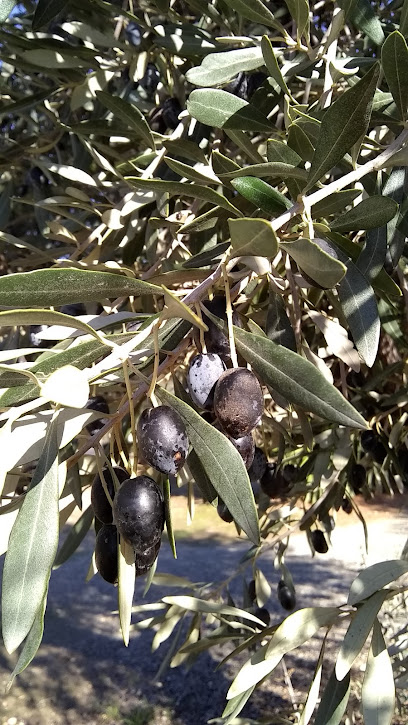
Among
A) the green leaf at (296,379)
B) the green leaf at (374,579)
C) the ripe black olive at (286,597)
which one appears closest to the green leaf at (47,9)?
the green leaf at (296,379)

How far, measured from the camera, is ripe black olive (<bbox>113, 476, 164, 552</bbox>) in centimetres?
60

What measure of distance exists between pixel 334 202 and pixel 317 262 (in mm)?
209

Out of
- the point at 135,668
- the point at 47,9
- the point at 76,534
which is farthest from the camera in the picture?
the point at 135,668

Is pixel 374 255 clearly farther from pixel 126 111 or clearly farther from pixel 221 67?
pixel 126 111

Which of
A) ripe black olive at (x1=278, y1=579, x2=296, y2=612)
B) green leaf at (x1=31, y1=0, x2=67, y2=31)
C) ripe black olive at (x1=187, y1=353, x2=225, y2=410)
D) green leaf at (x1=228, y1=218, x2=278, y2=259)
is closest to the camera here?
green leaf at (x1=228, y1=218, x2=278, y2=259)

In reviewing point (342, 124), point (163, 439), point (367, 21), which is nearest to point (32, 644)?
point (163, 439)

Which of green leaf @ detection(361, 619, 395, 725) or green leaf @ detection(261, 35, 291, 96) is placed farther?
green leaf @ detection(361, 619, 395, 725)

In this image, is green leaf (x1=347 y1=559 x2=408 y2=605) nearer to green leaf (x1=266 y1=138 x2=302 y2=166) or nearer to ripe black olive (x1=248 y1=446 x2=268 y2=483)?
ripe black olive (x1=248 y1=446 x2=268 y2=483)

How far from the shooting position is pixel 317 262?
0.55 m

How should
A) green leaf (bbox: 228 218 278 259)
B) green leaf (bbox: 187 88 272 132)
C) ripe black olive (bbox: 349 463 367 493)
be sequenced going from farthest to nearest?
ripe black olive (bbox: 349 463 367 493), green leaf (bbox: 187 88 272 132), green leaf (bbox: 228 218 278 259)

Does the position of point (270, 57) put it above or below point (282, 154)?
above

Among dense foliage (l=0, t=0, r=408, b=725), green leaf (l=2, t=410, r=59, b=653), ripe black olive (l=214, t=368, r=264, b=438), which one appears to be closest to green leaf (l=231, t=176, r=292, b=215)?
dense foliage (l=0, t=0, r=408, b=725)

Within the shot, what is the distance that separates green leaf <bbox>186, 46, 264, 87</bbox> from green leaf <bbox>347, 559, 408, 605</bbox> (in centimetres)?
80

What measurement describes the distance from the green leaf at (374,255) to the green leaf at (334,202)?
0.12 meters
